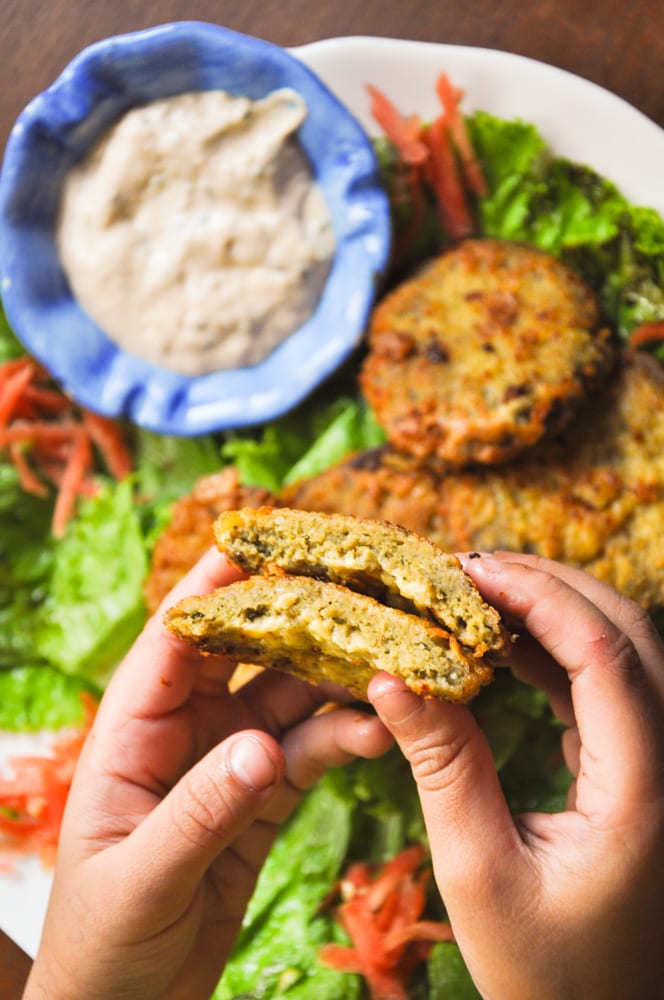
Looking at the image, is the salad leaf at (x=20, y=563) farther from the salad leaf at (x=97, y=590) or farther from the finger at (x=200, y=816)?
the finger at (x=200, y=816)

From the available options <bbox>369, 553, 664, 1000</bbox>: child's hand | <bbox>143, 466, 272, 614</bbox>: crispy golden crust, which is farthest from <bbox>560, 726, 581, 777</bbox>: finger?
<bbox>143, 466, 272, 614</bbox>: crispy golden crust

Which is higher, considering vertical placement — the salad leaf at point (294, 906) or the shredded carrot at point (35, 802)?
the salad leaf at point (294, 906)

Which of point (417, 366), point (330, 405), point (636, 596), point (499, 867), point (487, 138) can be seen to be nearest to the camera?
point (499, 867)

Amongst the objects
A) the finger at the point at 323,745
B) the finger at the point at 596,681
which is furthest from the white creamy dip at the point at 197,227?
the finger at the point at 596,681

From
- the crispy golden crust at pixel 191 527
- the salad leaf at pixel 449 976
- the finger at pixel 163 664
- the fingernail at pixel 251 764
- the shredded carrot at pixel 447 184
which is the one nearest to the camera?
the fingernail at pixel 251 764

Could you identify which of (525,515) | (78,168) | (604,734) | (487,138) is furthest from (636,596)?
(78,168)

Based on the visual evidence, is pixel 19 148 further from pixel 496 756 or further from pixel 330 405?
pixel 496 756

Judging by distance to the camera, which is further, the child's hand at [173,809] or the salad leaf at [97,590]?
the salad leaf at [97,590]

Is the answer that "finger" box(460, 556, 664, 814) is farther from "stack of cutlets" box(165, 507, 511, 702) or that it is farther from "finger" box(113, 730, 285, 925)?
"finger" box(113, 730, 285, 925)
